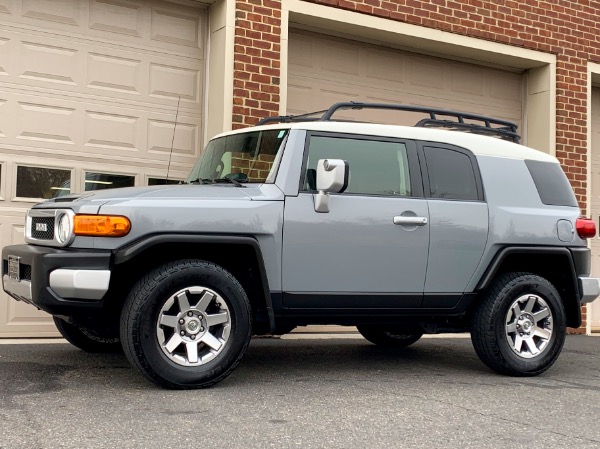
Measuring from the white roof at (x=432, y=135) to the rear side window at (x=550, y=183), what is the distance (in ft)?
0.23

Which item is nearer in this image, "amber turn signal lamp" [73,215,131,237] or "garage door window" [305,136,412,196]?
"amber turn signal lamp" [73,215,131,237]

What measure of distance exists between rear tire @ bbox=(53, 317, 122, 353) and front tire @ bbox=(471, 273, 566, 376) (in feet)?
9.58

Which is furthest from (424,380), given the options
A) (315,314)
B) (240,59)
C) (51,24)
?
(51,24)

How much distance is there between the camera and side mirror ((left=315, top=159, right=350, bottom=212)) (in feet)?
17.9

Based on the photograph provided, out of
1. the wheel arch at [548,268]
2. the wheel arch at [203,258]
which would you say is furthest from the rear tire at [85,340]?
the wheel arch at [548,268]

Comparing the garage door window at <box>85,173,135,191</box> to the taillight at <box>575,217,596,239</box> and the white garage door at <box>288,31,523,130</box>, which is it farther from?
the taillight at <box>575,217,596,239</box>

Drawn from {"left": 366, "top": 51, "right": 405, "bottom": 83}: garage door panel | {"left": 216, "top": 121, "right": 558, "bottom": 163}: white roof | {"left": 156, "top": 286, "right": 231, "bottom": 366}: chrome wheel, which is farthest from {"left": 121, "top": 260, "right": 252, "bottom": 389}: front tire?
{"left": 366, "top": 51, "right": 405, "bottom": 83}: garage door panel

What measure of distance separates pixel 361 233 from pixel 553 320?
5.93ft

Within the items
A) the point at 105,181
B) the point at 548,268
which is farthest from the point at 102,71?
the point at 548,268

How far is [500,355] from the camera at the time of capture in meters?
6.25

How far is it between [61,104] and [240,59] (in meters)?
1.89

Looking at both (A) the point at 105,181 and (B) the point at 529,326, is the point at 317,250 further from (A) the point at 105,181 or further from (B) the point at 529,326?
(A) the point at 105,181

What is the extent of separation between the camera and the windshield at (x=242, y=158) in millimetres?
5914

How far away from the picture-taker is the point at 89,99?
27.8ft
